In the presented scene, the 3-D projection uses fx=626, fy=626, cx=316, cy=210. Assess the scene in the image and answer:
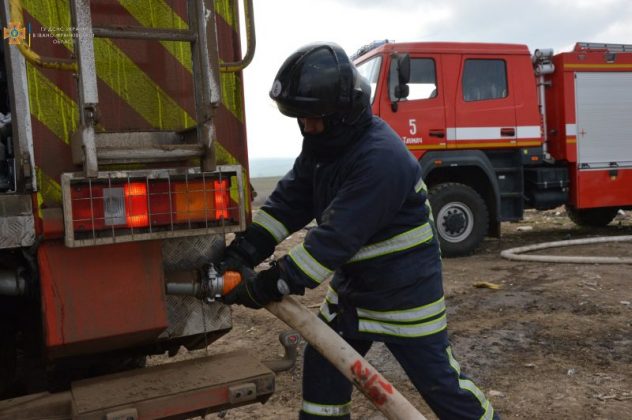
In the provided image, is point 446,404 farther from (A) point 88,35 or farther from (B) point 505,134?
(B) point 505,134

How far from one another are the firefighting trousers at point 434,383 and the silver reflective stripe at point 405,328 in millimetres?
25

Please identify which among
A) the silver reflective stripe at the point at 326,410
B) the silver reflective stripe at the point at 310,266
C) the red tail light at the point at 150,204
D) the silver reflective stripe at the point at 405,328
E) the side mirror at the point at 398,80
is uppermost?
the side mirror at the point at 398,80

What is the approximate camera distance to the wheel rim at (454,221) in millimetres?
7676

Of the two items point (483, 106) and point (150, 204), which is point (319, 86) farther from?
point (483, 106)

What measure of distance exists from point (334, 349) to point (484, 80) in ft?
21.0

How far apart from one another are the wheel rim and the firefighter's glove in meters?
5.76

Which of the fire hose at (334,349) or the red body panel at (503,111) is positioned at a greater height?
the red body panel at (503,111)

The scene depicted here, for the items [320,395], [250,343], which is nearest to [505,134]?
[250,343]

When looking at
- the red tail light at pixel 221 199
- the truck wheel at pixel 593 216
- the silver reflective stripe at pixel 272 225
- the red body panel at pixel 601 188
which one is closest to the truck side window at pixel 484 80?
the red body panel at pixel 601 188

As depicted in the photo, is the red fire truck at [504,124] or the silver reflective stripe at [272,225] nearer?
the silver reflective stripe at [272,225]

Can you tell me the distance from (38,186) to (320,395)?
126 centimetres

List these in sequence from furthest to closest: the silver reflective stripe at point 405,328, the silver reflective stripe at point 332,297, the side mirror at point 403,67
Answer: the side mirror at point 403,67
the silver reflective stripe at point 332,297
the silver reflective stripe at point 405,328

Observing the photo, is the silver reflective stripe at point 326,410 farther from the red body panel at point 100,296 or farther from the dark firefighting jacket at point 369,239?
the red body panel at point 100,296

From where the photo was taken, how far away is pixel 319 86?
211cm
